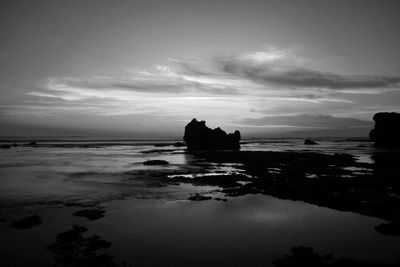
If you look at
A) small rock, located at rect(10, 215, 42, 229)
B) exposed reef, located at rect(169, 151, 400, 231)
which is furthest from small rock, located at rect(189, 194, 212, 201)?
small rock, located at rect(10, 215, 42, 229)

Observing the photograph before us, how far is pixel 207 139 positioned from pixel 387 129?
62.9 metres

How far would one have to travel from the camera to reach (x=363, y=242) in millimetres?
11062

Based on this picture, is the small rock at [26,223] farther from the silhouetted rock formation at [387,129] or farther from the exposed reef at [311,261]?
the silhouetted rock formation at [387,129]

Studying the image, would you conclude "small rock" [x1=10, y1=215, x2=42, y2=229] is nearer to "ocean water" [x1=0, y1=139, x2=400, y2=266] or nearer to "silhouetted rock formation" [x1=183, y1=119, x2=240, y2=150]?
"ocean water" [x1=0, y1=139, x2=400, y2=266]

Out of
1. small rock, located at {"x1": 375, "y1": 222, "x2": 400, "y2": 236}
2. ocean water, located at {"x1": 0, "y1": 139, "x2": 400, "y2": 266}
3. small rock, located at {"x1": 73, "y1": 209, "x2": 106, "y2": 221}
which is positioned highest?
small rock, located at {"x1": 375, "y1": 222, "x2": 400, "y2": 236}

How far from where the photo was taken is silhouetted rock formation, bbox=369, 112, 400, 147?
305 ft

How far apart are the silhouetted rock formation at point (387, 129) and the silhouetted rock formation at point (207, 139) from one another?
5413cm

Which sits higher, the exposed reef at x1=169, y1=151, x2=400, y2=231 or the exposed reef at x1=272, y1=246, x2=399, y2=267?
the exposed reef at x1=169, y1=151, x2=400, y2=231

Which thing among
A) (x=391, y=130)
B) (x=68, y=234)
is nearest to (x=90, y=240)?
(x=68, y=234)

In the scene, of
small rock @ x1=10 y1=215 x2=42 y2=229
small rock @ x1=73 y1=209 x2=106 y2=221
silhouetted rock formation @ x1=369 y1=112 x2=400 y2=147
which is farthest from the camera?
silhouetted rock formation @ x1=369 y1=112 x2=400 y2=147

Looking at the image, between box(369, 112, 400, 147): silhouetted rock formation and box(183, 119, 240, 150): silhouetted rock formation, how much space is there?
54.1 metres

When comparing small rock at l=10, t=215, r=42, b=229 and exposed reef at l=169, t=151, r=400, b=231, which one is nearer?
small rock at l=10, t=215, r=42, b=229

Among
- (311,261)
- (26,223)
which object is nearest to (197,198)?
(26,223)

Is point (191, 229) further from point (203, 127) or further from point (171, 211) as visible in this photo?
point (203, 127)
